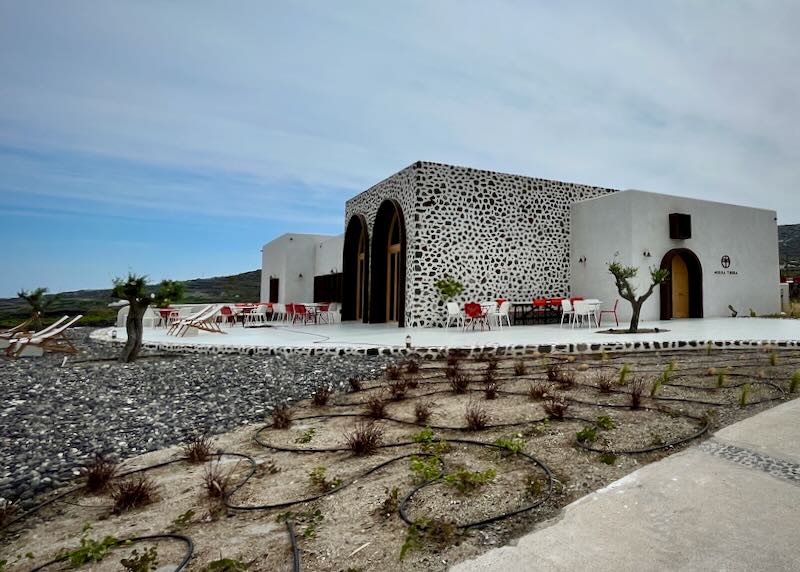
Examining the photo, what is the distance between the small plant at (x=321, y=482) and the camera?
2.36m

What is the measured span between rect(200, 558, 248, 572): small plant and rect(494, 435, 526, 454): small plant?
5.18 ft

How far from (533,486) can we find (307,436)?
1.76m

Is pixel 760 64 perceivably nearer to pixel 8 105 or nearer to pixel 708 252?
pixel 708 252

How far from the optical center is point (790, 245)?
121ft

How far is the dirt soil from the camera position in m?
1.81

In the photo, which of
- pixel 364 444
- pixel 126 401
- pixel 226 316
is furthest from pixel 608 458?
pixel 226 316

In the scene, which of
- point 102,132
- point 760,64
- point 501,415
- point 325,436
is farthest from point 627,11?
point 102,132

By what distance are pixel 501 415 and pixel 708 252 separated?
12273mm

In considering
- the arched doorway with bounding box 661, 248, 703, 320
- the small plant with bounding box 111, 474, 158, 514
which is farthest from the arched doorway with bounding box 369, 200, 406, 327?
the small plant with bounding box 111, 474, 158, 514

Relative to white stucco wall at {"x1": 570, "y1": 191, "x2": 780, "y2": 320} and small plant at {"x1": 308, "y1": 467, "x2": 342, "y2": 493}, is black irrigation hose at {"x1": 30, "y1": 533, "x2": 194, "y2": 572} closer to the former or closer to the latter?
small plant at {"x1": 308, "y1": 467, "x2": 342, "y2": 493}

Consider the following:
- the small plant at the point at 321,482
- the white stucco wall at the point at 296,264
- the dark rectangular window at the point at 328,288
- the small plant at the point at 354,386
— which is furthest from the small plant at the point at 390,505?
the white stucco wall at the point at 296,264

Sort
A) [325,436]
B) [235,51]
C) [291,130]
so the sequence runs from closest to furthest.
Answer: [325,436] → [235,51] → [291,130]

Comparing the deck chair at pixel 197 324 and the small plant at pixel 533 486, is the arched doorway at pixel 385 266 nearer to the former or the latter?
the deck chair at pixel 197 324

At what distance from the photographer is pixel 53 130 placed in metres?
8.87
